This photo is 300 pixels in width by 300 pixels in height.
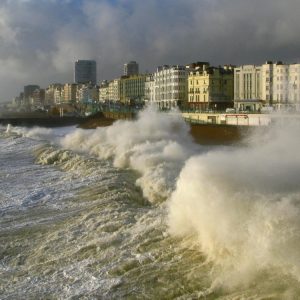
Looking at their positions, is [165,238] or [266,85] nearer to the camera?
[165,238]

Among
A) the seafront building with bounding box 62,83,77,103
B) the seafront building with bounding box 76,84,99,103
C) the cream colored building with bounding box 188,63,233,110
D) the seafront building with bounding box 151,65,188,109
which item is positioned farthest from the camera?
the seafront building with bounding box 62,83,77,103

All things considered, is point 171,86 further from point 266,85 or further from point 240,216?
point 240,216

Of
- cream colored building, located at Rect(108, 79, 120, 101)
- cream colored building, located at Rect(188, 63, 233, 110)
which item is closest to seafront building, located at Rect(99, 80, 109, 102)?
cream colored building, located at Rect(108, 79, 120, 101)

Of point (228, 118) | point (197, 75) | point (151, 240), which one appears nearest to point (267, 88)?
point (197, 75)

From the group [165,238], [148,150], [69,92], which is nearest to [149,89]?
[69,92]

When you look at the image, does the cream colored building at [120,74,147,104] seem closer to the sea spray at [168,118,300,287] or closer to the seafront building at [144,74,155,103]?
the seafront building at [144,74,155,103]

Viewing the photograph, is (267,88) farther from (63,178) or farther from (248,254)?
(248,254)
